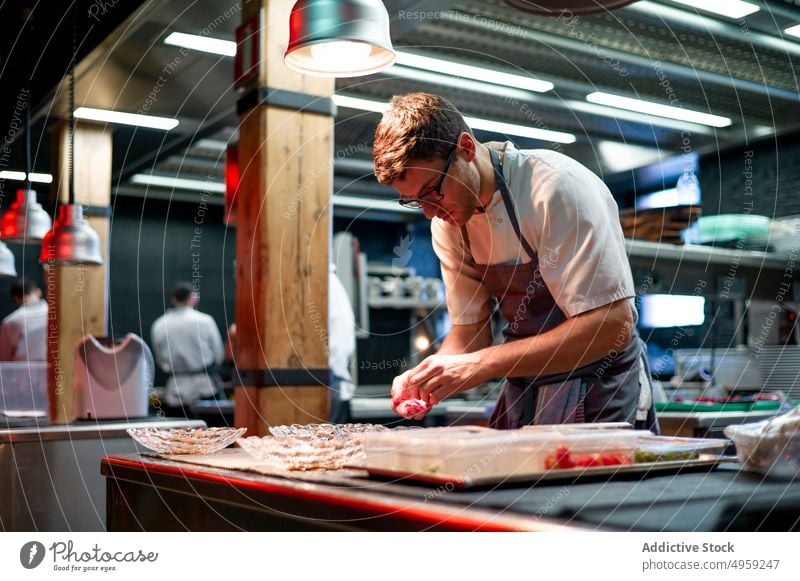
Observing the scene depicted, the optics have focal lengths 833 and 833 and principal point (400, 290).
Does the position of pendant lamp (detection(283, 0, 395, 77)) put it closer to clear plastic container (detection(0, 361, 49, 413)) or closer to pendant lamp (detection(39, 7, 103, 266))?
pendant lamp (detection(39, 7, 103, 266))

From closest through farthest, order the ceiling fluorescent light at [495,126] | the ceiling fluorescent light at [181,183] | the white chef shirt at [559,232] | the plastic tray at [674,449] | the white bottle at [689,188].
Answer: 1. the plastic tray at [674,449]
2. the white chef shirt at [559,232]
3. the ceiling fluorescent light at [495,126]
4. the white bottle at [689,188]
5. the ceiling fluorescent light at [181,183]

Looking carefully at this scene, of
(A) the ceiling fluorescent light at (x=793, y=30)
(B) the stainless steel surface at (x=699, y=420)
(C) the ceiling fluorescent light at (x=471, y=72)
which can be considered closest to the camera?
(B) the stainless steel surface at (x=699, y=420)

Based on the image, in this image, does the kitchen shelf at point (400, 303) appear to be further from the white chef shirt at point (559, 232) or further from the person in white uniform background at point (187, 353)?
the white chef shirt at point (559, 232)

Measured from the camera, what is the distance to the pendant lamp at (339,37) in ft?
5.17

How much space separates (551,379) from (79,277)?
3.94 meters

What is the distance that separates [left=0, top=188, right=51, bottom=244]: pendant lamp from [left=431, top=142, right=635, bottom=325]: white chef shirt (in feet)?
8.17

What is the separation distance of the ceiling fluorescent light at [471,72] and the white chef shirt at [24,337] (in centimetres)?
252

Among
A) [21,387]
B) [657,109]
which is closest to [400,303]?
[657,109]

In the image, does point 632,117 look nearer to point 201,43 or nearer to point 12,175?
point 201,43

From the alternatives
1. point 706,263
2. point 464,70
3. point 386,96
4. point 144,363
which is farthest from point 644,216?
point 144,363

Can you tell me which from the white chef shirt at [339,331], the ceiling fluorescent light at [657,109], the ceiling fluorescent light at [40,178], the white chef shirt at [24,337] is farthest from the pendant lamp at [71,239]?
the ceiling fluorescent light at [40,178]

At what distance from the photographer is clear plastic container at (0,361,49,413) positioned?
3.21m

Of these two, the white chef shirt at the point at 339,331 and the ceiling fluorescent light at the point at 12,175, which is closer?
the white chef shirt at the point at 339,331

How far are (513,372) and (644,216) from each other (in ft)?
8.46
